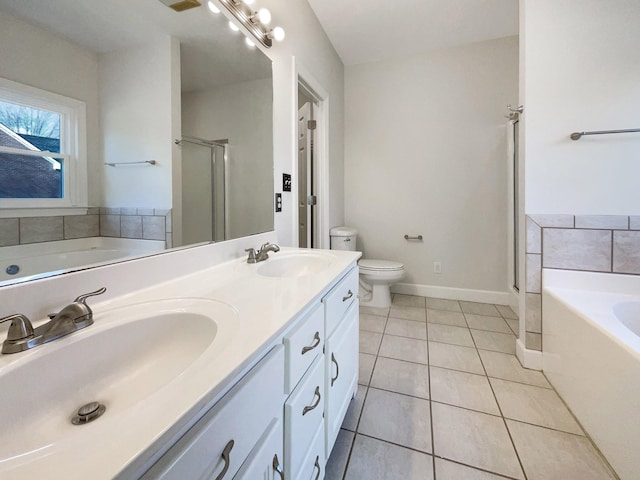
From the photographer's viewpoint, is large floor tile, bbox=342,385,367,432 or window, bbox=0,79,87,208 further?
large floor tile, bbox=342,385,367,432

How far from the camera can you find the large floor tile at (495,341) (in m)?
1.91

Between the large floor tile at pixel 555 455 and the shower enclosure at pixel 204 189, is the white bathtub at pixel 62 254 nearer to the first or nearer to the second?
the shower enclosure at pixel 204 189

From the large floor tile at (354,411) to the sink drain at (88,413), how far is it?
1049mm

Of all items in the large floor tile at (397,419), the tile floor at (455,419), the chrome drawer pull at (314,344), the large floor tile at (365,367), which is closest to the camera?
the chrome drawer pull at (314,344)

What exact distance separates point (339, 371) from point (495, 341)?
1.54m

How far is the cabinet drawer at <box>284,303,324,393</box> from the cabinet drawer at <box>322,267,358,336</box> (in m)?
0.06

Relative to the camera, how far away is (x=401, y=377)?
1.61 meters

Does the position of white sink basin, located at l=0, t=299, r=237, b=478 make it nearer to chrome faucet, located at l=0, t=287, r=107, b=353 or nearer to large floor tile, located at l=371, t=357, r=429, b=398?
chrome faucet, located at l=0, t=287, r=107, b=353

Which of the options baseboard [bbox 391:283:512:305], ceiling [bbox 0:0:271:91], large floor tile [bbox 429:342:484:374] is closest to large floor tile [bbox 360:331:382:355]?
large floor tile [bbox 429:342:484:374]

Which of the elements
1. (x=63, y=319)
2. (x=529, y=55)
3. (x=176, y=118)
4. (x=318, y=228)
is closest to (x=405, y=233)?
(x=318, y=228)

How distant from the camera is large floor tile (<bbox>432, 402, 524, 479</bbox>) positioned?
1.08 meters

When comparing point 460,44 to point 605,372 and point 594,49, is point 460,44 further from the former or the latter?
point 605,372

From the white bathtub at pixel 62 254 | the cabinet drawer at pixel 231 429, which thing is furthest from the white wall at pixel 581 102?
the white bathtub at pixel 62 254

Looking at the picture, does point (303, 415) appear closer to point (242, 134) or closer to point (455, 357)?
point (242, 134)
